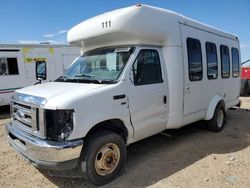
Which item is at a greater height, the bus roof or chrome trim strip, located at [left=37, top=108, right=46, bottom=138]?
the bus roof

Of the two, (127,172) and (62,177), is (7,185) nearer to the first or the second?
(62,177)

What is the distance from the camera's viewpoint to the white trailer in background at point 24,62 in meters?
10.5

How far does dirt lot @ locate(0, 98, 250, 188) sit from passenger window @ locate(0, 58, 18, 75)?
4538mm

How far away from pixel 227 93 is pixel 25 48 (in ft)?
26.8

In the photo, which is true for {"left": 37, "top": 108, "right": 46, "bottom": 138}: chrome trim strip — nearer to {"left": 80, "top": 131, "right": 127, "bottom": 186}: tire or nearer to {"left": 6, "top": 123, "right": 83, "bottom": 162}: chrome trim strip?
{"left": 6, "top": 123, "right": 83, "bottom": 162}: chrome trim strip

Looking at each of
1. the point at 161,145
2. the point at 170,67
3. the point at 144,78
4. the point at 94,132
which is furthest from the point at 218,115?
the point at 94,132

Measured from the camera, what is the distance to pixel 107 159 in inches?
166

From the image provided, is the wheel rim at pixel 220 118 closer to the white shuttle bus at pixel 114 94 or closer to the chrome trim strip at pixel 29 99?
the white shuttle bus at pixel 114 94

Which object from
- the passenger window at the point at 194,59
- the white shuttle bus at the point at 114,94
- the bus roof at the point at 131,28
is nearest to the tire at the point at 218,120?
the white shuttle bus at the point at 114,94

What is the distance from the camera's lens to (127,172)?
180 inches

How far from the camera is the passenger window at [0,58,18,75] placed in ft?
34.3

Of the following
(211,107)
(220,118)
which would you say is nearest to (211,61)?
(211,107)

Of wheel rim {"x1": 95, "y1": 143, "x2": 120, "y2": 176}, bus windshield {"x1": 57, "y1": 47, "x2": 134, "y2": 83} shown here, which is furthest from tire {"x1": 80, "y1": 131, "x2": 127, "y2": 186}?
bus windshield {"x1": 57, "y1": 47, "x2": 134, "y2": 83}

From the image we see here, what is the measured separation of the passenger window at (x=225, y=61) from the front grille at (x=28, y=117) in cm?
546
